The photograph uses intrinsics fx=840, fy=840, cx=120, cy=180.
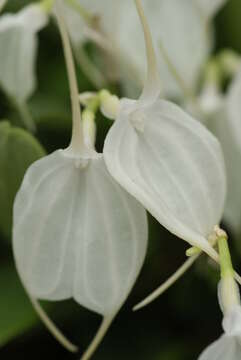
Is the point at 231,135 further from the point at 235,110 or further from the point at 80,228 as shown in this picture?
the point at 80,228

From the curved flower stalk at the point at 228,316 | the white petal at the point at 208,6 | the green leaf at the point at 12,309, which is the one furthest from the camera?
the white petal at the point at 208,6

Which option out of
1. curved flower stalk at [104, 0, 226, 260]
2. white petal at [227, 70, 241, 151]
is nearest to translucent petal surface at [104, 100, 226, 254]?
curved flower stalk at [104, 0, 226, 260]

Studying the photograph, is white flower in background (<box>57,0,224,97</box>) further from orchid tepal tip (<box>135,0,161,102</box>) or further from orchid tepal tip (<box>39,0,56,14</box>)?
orchid tepal tip (<box>135,0,161,102</box>)

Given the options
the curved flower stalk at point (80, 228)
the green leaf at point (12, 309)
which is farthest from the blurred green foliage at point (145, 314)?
the curved flower stalk at point (80, 228)

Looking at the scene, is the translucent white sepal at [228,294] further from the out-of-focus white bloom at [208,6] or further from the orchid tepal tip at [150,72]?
the out-of-focus white bloom at [208,6]

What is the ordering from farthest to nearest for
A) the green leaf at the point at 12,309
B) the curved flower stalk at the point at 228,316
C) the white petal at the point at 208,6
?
1. the white petal at the point at 208,6
2. the green leaf at the point at 12,309
3. the curved flower stalk at the point at 228,316

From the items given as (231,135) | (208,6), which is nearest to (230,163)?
(231,135)
